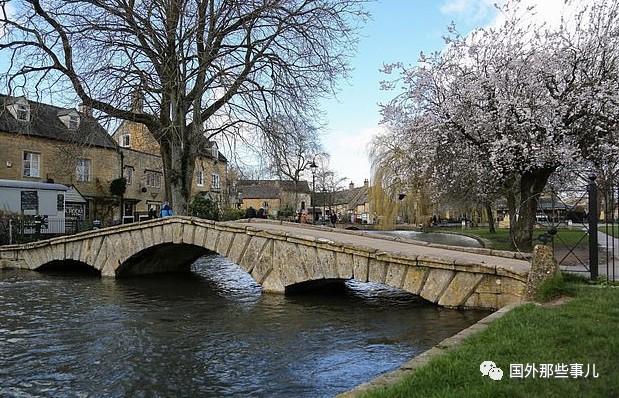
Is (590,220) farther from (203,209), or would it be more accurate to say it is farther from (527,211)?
(203,209)

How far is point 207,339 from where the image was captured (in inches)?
309

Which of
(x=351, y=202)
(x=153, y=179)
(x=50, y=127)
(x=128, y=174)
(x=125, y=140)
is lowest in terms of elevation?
(x=351, y=202)

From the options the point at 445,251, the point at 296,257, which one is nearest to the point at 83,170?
the point at 296,257

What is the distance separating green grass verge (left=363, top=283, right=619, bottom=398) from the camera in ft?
12.2

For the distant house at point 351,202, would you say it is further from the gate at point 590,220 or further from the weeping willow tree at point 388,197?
the gate at point 590,220

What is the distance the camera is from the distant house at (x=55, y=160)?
26.9 meters

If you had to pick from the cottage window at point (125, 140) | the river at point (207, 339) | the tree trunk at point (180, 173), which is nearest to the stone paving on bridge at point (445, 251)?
the river at point (207, 339)

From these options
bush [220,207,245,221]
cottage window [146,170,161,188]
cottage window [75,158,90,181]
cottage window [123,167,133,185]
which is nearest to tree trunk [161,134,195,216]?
bush [220,207,245,221]

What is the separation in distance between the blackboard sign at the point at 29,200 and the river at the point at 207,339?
11380 mm

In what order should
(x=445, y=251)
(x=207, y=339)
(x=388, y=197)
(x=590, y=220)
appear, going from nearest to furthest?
(x=207, y=339) < (x=590, y=220) < (x=445, y=251) < (x=388, y=197)

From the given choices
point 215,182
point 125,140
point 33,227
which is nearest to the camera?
point 33,227

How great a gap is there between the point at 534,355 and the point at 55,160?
29.2m

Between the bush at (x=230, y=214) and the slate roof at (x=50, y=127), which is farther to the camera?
the bush at (x=230, y=214)

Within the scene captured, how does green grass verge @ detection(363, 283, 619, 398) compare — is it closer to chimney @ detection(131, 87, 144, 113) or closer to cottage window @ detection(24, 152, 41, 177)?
chimney @ detection(131, 87, 144, 113)
